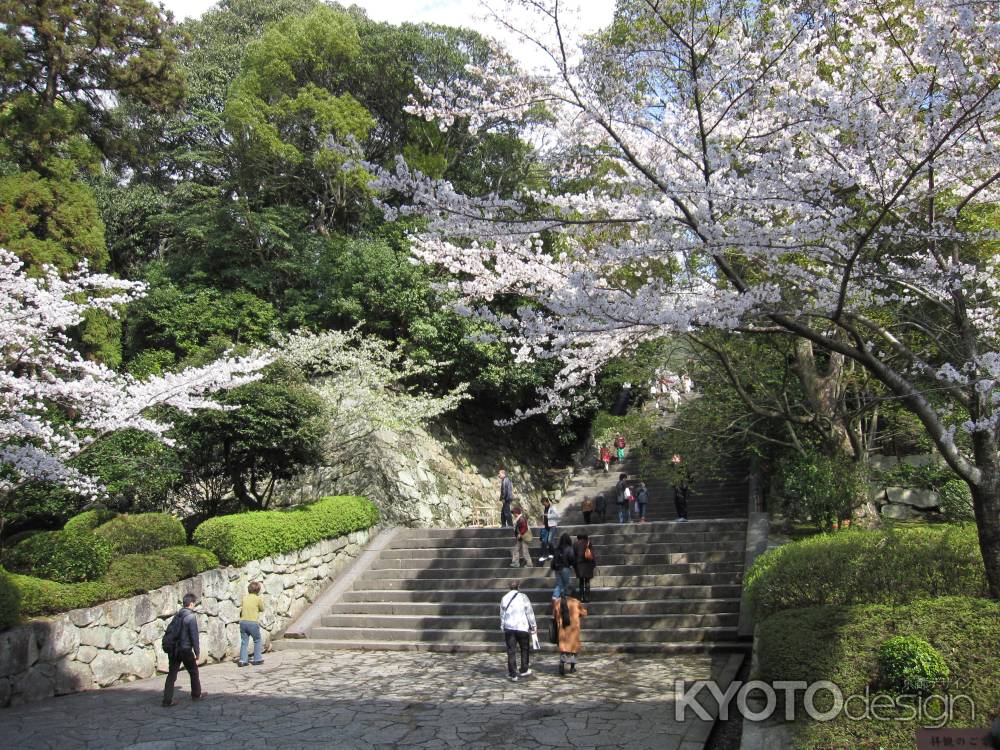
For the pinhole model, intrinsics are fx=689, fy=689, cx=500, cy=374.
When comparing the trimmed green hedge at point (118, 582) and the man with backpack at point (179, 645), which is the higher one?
the trimmed green hedge at point (118, 582)

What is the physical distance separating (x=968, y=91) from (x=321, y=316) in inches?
693

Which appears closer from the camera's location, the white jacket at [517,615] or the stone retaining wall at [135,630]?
the stone retaining wall at [135,630]

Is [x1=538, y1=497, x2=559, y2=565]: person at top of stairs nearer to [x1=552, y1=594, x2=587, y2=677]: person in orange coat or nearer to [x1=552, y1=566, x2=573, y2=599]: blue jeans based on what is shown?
[x1=552, y1=566, x2=573, y2=599]: blue jeans

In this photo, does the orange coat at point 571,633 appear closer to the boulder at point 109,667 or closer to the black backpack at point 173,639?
the black backpack at point 173,639

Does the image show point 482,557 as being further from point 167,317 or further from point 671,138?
point 167,317

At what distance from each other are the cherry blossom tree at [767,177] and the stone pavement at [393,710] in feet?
11.9

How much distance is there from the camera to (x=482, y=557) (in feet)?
44.8

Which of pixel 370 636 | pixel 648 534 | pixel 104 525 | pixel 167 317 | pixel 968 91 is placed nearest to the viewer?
pixel 968 91

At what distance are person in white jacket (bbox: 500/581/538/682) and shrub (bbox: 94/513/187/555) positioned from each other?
566 centimetres

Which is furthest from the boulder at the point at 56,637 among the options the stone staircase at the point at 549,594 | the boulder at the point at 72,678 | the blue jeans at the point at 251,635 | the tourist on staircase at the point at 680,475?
the tourist on staircase at the point at 680,475

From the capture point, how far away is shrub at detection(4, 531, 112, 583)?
891 cm

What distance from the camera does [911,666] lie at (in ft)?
18.8

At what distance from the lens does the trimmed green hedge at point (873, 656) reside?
5527 mm

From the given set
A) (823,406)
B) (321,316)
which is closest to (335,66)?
(321,316)
